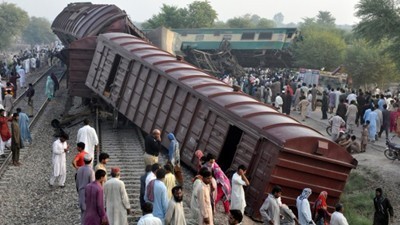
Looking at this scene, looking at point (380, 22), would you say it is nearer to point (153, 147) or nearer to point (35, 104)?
point (35, 104)

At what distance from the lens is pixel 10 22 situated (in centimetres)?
10212

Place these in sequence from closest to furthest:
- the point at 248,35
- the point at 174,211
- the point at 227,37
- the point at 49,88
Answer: the point at 174,211 → the point at 49,88 → the point at 248,35 → the point at 227,37

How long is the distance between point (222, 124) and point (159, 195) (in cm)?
448

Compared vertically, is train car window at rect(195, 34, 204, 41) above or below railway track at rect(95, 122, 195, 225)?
above

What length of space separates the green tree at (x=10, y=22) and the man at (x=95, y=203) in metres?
91.4

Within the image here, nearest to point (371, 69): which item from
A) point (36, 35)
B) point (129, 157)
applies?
point (129, 157)

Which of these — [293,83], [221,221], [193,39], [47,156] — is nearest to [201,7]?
[193,39]

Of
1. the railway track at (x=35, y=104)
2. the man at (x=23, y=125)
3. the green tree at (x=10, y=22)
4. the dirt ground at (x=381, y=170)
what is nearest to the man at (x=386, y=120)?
the dirt ground at (x=381, y=170)

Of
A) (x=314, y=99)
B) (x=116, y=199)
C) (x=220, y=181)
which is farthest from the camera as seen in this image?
(x=314, y=99)

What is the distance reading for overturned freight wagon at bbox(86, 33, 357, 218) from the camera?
425 inches

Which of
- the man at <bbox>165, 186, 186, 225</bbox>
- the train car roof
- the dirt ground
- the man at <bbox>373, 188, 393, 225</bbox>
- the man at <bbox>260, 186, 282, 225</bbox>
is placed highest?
the train car roof

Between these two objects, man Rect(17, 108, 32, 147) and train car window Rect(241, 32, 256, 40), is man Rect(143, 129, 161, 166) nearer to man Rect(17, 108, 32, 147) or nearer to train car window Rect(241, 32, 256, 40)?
man Rect(17, 108, 32, 147)

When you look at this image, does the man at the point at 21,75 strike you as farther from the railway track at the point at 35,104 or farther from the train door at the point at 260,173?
the train door at the point at 260,173

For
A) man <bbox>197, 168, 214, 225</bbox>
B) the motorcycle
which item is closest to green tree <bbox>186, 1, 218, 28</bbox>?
the motorcycle
